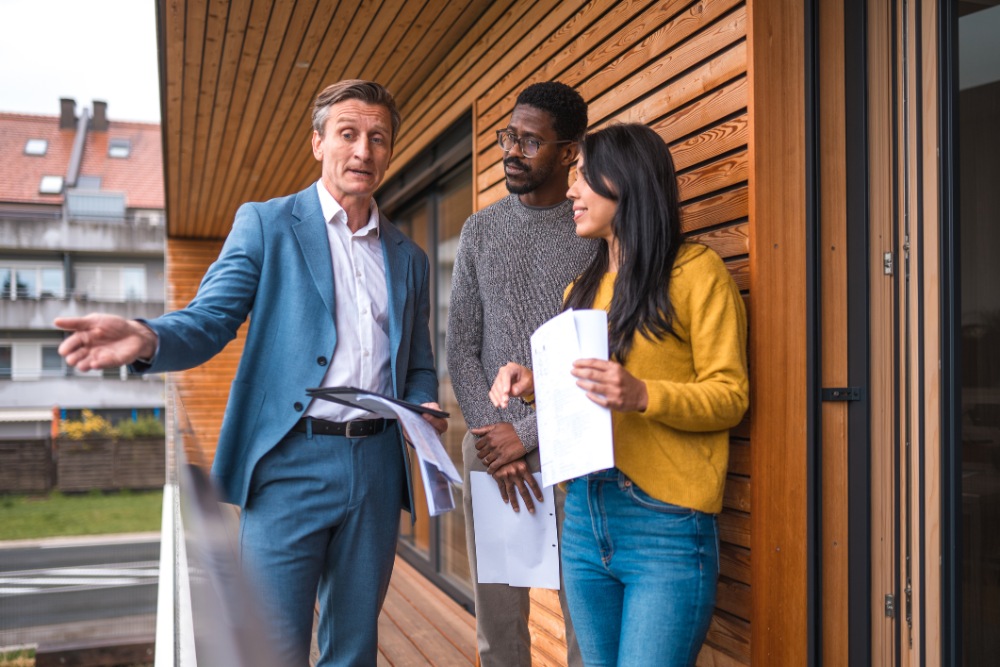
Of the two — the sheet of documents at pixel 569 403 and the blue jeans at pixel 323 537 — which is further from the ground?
the sheet of documents at pixel 569 403

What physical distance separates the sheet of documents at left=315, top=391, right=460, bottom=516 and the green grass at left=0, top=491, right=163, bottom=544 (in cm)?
2461

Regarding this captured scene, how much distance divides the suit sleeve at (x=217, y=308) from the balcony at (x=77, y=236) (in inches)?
1110

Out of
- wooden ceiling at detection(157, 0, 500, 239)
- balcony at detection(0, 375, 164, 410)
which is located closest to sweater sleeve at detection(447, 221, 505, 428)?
wooden ceiling at detection(157, 0, 500, 239)

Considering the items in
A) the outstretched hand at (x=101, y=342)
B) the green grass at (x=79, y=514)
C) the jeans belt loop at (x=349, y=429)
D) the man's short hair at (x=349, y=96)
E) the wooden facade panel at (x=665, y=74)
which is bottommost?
the green grass at (x=79, y=514)

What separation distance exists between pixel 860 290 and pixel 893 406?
0.26 metres

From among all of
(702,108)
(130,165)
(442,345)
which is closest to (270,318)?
(702,108)

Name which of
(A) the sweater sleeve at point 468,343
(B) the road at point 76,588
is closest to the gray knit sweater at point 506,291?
→ (A) the sweater sleeve at point 468,343

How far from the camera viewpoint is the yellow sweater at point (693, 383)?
1.56m

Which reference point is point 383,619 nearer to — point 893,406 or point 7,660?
point 893,406

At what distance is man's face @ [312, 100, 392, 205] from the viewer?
1922 mm

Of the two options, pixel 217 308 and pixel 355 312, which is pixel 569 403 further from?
pixel 217 308

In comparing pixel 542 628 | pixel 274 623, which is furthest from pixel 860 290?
pixel 542 628

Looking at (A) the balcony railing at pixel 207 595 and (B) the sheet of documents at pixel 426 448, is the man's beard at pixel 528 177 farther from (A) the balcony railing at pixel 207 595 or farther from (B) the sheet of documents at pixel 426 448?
(A) the balcony railing at pixel 207 595

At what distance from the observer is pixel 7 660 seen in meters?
13.9
